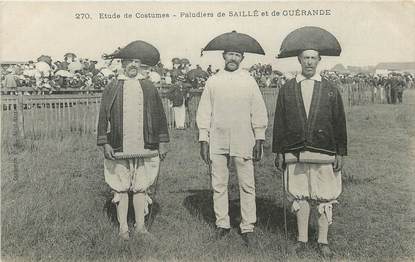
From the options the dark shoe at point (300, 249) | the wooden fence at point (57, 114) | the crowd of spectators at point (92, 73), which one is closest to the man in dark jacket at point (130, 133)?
the crowd of spectators at point (92, 73)

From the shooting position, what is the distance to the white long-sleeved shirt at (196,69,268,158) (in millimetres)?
3645

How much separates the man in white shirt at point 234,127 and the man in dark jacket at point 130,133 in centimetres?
39

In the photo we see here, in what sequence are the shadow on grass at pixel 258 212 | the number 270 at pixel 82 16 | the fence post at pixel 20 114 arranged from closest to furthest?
1. the shadow on grass at pixel 258 212
2. the number 270 at pixel 82 16
3. the fence post at pixel 20 114

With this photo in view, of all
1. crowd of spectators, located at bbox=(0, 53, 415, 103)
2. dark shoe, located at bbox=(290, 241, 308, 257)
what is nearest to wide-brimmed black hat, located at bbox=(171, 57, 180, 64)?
crowd of spectators, located at bbox=(0, 53, 415, 103)

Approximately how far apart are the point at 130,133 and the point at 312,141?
4.56ft

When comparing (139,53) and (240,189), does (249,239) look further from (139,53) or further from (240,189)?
(139,53)

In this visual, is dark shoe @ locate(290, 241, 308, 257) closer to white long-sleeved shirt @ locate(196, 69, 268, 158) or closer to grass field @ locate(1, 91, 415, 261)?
grass field @ locate(1, 91, 415, 261)

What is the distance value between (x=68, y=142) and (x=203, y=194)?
2724mm

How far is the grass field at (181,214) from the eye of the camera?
147 inches

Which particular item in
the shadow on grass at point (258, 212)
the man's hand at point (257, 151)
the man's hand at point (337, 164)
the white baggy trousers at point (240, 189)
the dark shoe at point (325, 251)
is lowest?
the dark shoe at point (325, 251)

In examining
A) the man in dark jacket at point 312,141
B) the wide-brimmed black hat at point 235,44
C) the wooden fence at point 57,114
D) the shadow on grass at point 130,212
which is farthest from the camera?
the wooden fence at point 57,114

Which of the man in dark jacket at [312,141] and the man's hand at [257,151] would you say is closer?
the man in dark jacket at [312,141]

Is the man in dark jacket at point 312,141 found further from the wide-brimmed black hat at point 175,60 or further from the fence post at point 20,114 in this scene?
the fence post at point 20,114

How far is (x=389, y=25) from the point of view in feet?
14.6
